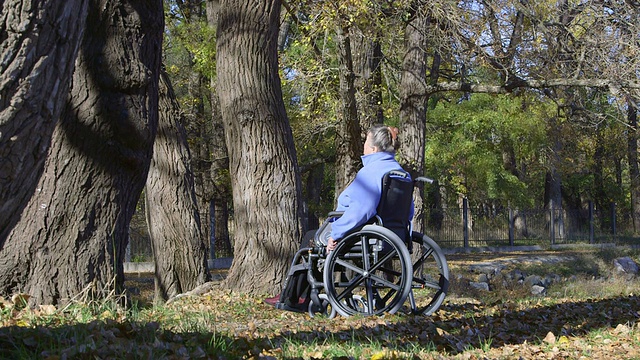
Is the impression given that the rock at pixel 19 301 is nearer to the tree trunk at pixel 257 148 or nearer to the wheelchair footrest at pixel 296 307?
the wheelchair footrest at pixel 296 307

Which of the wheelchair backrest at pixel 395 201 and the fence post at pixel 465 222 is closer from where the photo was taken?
the wheelchair backrest at pixel 395 201

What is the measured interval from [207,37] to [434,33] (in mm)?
7415

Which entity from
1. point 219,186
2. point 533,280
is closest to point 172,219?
point 533,280

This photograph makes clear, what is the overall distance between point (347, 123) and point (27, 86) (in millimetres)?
12455

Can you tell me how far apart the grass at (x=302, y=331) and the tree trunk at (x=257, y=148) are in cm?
50

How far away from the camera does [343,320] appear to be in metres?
7.08

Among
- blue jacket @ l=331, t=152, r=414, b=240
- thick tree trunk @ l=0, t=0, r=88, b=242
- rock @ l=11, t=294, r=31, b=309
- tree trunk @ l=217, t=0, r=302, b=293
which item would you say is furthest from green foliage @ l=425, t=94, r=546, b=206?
thick tree trunk @ l=0, t=0, r=88, b=242

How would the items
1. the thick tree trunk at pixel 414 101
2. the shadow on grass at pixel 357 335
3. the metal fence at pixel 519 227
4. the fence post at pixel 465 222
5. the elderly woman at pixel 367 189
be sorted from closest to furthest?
the shadow on grass at pixel 357 335, the elderly woman at pixel 367 189, the thick tree trunk at pixel 414 101, the fence post at pixel 465 222, the metal fence at pixel 519 227

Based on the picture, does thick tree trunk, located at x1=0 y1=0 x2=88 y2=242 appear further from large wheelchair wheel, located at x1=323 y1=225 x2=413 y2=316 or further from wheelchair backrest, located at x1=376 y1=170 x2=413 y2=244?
wheelchair backrest, located at x1=376 y1=170 x2=413 y2=244

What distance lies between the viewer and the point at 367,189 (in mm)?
7363

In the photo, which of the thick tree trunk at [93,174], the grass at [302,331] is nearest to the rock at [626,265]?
the grass at [302,331]

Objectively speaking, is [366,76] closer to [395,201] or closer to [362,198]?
[395,201]

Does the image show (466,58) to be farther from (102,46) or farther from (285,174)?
(102,46)

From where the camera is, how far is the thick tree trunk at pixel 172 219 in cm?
1234
